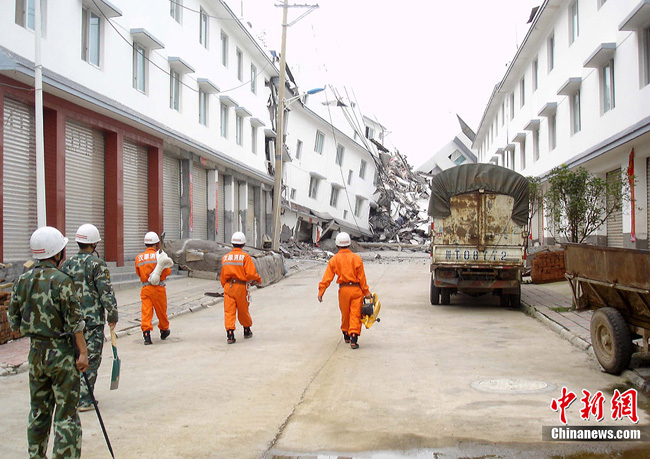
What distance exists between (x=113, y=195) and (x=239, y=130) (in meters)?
11.9

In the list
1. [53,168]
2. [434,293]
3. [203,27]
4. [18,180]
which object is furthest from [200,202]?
[434,293]

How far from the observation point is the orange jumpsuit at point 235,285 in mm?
9156

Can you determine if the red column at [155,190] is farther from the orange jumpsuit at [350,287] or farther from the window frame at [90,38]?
the orange jumpsuit at [350,287]

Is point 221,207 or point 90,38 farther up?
point 90,38

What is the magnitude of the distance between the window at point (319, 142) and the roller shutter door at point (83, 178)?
75.4 feet

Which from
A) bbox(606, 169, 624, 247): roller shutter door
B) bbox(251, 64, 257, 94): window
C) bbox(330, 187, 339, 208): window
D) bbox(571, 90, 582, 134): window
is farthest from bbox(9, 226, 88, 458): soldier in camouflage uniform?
bbox(330, 187, 339, 208): window

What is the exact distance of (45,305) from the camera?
13.1 ft

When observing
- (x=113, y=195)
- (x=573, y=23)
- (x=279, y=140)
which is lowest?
(x=113, y=195)

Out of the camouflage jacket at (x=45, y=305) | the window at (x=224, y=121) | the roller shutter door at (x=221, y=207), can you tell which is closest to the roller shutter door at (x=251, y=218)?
the roller shutter door at (x=221, y=207)

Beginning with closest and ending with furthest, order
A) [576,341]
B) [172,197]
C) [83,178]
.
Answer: [576,341] → [83,178] → [172,197]

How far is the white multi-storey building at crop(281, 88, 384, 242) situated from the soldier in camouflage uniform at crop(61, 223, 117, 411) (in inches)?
1038

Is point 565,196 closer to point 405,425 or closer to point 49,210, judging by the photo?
point 405,425

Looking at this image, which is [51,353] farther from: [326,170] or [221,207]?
[326,170]

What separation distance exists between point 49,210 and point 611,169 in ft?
51.6
